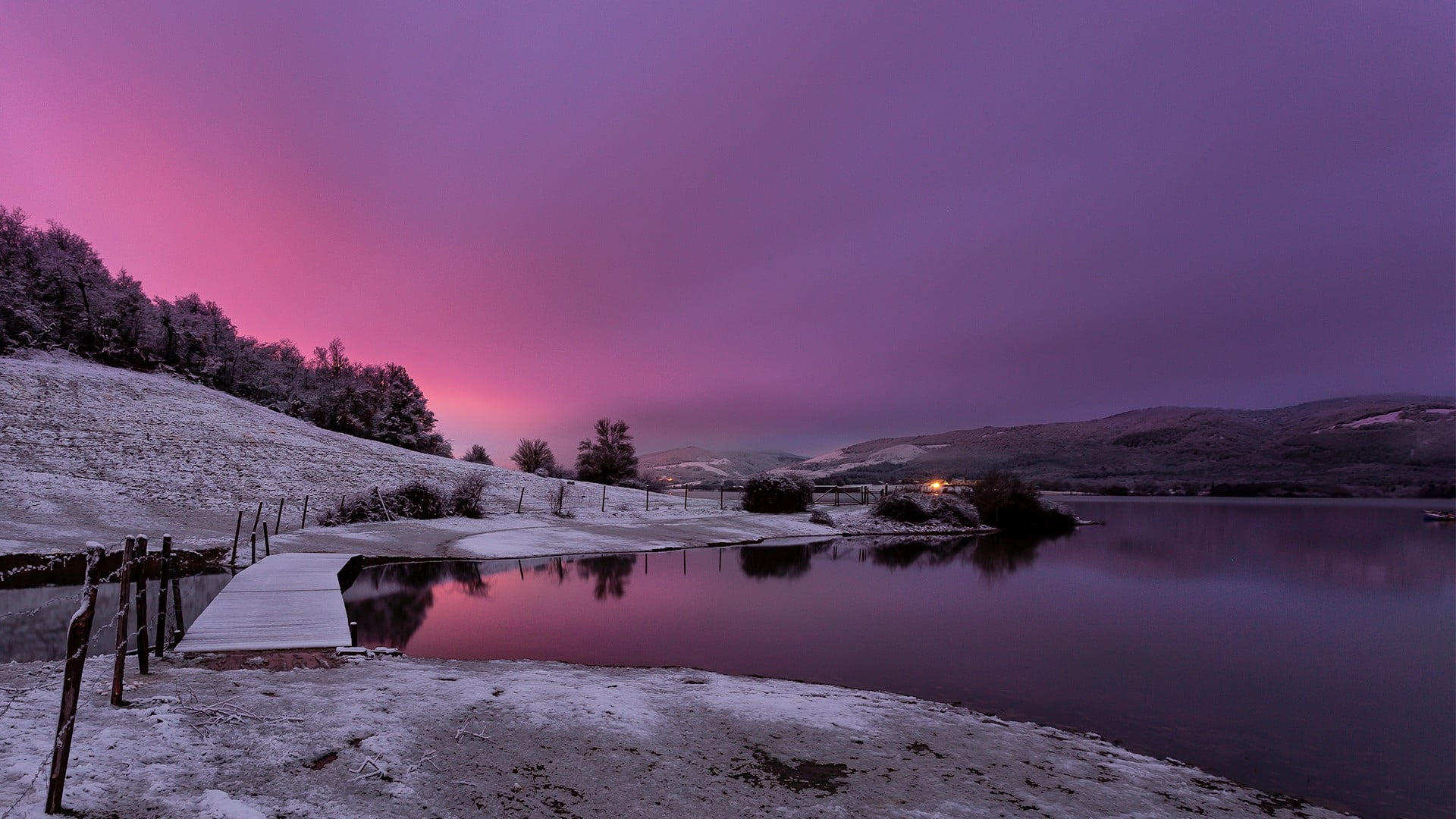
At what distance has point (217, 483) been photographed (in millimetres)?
27781

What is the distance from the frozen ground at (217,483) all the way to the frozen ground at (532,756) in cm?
1558

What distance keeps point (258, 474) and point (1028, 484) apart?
48753 mm

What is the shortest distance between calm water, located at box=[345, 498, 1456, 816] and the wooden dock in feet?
3.49

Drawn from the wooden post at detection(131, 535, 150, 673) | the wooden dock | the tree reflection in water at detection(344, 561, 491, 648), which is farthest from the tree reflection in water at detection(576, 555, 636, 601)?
the wooden post at detection(131, 535, 150, 673)

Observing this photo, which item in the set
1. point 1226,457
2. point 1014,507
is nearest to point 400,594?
point 1014,507

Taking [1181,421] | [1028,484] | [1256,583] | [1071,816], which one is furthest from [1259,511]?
[1181,421]

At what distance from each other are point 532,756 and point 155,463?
3270cm

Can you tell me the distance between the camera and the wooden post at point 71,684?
3.52 meters

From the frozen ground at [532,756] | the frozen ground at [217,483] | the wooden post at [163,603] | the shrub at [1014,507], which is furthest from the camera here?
the shrub at [1014,507]

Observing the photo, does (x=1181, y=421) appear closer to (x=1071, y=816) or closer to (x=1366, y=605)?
(x=1366, y=605)

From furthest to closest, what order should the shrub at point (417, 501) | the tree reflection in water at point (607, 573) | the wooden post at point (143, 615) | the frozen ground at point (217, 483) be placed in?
the shrub at point (417, 501) < the frozen ground at point (217, 483) < the tree reflection in water at point (607, 573) < the wooden post at point (143, 615)

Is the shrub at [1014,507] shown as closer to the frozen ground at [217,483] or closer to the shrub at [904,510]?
the shrub at [904,510]

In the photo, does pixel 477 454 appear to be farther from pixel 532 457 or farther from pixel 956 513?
pixel 956 513

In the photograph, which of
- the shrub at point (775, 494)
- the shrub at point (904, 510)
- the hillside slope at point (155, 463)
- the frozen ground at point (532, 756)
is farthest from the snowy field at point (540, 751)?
the shrub at point (775, 494)
